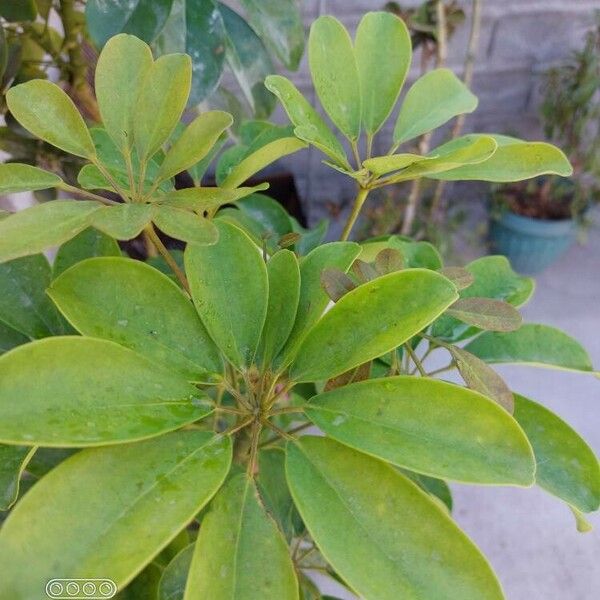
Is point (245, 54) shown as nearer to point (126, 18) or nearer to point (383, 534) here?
point (126, 18)

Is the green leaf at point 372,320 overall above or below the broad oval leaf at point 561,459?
above

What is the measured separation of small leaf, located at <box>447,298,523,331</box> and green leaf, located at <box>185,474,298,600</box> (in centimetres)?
21

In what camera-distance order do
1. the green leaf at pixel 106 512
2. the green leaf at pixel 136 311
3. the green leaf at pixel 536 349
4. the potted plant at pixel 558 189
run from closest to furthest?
the green leaf at pixel 106 512 < the green leaf at pixel 136 311 < the green leaf at pixel 536 349 < the potted plant at pixel 558 189

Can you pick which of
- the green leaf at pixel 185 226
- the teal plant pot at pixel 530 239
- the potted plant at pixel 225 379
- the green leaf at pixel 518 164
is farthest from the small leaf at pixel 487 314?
the teal plant pot at pixel 530 239

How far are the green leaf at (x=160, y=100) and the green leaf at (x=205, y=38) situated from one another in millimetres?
242

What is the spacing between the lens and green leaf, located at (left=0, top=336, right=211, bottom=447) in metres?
0.34

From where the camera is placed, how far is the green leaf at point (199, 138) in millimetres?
397

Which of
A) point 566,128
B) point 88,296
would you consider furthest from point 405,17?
point 88,296

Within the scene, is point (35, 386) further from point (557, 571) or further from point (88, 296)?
point (557, 571)

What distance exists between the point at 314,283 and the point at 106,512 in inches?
9.6

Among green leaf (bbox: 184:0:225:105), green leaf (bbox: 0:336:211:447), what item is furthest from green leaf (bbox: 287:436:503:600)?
green leaf (bbox: 184:0:225:105)

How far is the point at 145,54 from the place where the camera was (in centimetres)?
41

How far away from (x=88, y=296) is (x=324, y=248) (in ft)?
0.65

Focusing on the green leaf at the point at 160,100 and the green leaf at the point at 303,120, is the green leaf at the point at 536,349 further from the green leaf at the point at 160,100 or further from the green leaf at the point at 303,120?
the green leaf at the point at 160,100
